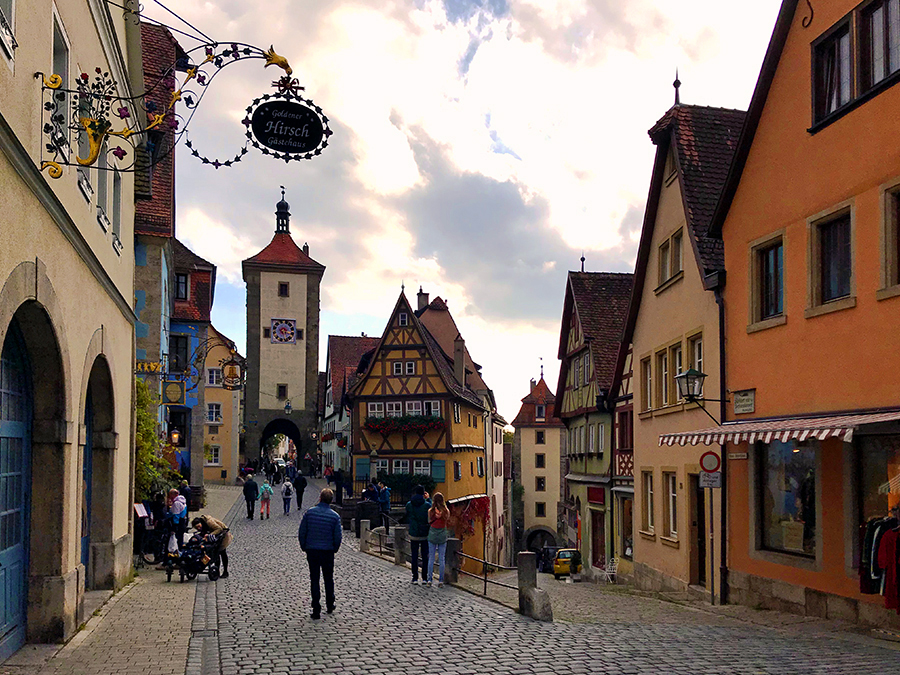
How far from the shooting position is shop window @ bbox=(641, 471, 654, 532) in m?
23.1

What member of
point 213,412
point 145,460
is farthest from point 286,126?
point 213,412

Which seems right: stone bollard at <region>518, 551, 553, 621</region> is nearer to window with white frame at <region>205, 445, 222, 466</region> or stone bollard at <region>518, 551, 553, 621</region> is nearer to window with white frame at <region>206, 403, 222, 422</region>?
window with white frame at <region>205, 445, 222, 466</region>

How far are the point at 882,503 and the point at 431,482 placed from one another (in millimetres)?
33745

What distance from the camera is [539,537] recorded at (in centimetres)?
7806

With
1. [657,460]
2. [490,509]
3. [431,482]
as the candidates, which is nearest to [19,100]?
[657,460]

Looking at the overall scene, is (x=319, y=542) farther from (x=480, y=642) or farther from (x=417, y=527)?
(x=417, y=527)

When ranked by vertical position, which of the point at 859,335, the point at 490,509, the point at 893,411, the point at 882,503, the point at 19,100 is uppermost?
the point at 19,100

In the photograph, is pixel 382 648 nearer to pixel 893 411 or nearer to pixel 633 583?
pixel 893 411

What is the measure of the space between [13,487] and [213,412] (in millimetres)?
53119

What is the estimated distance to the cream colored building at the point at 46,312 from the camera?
814 cm

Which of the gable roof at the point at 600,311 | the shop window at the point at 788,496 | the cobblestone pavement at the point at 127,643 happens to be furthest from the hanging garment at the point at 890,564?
the gable roof at the point at 600,311

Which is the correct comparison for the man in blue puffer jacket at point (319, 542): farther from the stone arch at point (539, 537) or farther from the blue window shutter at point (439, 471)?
the stone arch at point (539, 537)

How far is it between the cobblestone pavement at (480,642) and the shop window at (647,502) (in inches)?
283

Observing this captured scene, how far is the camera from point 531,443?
81312 millimetres
